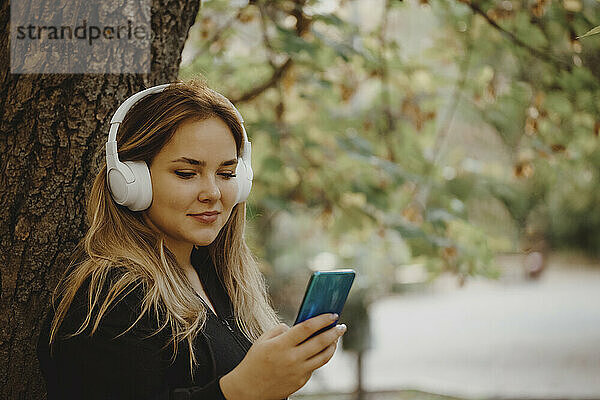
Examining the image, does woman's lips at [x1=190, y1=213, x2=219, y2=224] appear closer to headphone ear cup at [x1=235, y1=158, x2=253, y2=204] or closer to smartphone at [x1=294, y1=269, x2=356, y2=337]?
headphone ear cup at [x1=235, y1=158, x2=253, y2=204]

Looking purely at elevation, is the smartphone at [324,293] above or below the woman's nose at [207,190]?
below

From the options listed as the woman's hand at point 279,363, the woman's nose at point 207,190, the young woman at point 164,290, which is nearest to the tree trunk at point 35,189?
the young woman at point 164,290

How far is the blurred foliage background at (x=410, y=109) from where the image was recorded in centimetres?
305

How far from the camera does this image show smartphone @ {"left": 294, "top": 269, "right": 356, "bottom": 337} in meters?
1.10

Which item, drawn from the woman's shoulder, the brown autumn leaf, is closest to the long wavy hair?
the woman's shoulder

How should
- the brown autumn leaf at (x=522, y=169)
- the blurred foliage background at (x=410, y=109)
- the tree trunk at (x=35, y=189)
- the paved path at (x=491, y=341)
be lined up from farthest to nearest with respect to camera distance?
the paved path at (x=491, y=341) < the brown autumn leaf at (x=522, y=169) < the blurred foliage background at (x=410, y=109) < the tree trunk at (x=35, y=189)

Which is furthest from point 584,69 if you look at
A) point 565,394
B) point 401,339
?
point 401,339

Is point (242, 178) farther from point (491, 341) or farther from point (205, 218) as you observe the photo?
point (491, 341)

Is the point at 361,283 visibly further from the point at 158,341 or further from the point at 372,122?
the point at 158,341

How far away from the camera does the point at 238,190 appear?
1385 mm

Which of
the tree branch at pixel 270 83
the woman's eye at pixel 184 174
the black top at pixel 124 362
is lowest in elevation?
the black top at pixel 124 362

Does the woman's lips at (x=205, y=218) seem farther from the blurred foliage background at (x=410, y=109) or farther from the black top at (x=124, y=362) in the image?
the blurred foliage background at (x=410, y=109)

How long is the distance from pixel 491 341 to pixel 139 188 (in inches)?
295

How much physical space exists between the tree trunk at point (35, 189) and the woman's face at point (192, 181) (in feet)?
1.14
